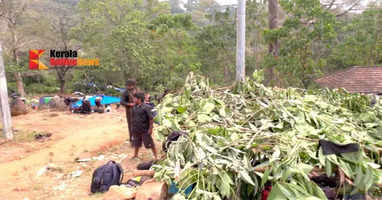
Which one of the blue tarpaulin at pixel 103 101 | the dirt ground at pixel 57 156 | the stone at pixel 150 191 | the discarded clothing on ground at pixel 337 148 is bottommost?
the dirt ground at pixel 57 156

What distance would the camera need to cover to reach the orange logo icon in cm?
1477

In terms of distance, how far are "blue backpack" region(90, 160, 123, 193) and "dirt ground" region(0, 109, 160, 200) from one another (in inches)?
5.2

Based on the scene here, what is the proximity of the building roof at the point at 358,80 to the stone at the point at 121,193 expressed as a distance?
532cm

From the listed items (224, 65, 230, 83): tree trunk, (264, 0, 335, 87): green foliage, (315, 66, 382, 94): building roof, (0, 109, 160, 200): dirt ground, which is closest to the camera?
(0, 109, 160, 200): dirt ground

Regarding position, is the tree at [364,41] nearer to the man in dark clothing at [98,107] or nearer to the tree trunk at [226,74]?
the tree trunk at [226,74]

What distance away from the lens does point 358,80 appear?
6793 millimetres

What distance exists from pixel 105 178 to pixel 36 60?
14.2 m

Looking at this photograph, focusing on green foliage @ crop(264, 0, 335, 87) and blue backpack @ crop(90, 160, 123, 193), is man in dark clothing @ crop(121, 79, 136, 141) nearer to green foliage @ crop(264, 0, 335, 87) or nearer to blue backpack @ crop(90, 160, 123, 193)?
blue backpack @ crop(90, 160, 123, 193)

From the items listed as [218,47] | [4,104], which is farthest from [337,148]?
[218,47]

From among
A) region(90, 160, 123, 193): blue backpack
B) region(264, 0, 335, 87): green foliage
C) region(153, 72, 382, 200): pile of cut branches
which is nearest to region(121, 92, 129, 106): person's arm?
region(90, 160, 123, 193): blue backpack

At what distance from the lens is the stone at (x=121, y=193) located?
10.3ft

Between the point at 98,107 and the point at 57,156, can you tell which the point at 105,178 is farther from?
the point at 98,107

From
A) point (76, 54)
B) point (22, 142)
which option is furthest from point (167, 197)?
point (76, 54)

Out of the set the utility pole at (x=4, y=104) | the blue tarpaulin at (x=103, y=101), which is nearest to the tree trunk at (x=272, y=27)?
the blue tarpaulin at (x=103, y=101)
